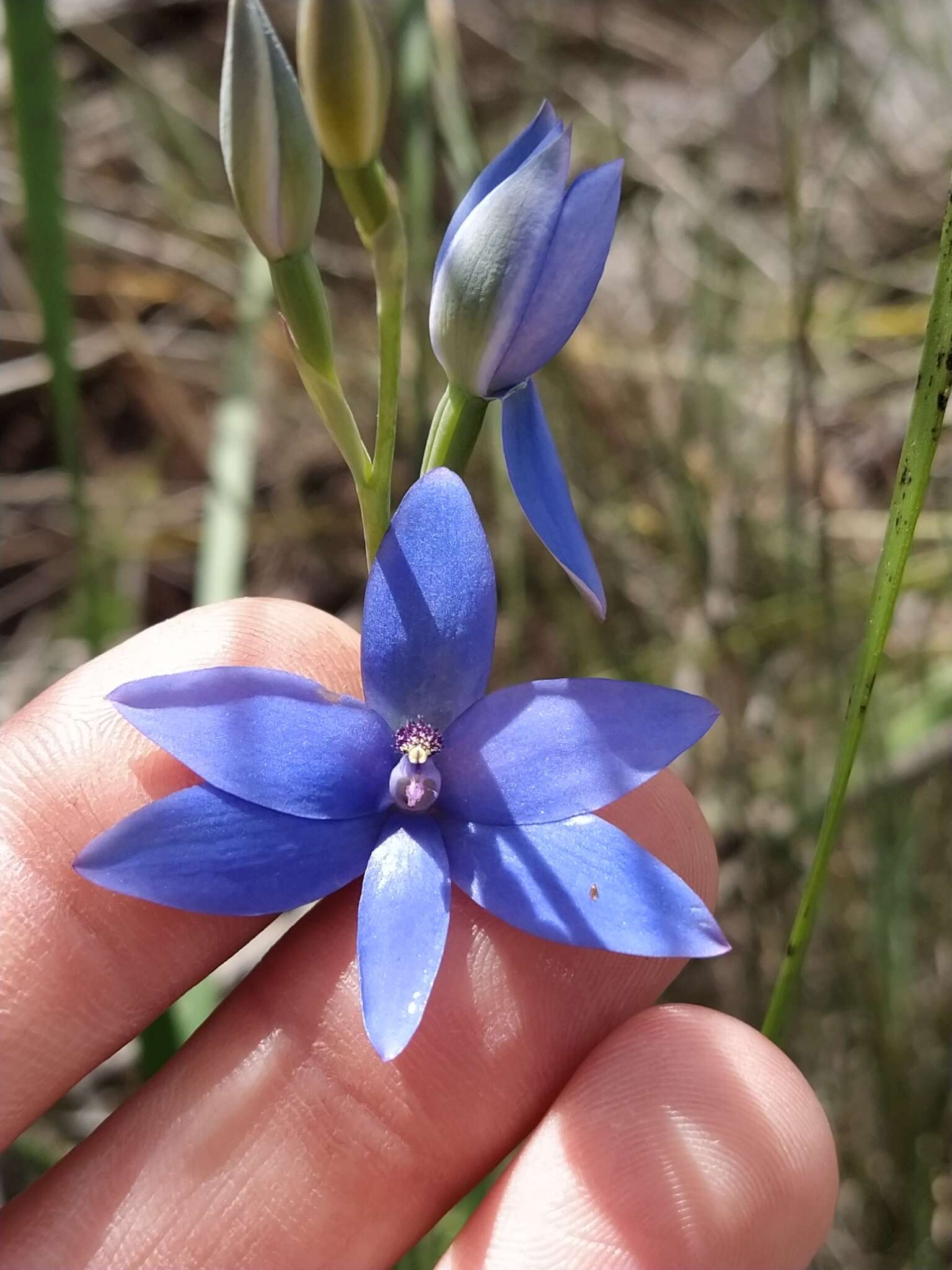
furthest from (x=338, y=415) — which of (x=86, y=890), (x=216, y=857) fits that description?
(x=86, y=890)

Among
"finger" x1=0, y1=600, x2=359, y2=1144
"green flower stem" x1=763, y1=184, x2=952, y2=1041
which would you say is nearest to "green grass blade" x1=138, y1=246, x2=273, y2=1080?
"finger" x1=0, y1=600, x2=359, y2=1144

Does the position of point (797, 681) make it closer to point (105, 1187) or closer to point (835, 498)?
point (835, 498)

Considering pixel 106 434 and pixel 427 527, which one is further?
pixel 106 434

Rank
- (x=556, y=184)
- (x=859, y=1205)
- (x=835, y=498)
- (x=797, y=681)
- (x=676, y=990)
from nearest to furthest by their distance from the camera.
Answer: (x=556, y=184) → (x=859, y=1205) → (x=676, y=990) → (x=797, y=681) → (x=835, y=498)

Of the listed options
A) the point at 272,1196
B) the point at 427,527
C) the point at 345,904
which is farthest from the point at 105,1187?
the point at 427,527

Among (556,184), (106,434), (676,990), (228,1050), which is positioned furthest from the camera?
(106,434)

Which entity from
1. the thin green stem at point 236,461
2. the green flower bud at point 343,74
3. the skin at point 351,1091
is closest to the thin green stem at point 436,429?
the green flower bud at point 343,74

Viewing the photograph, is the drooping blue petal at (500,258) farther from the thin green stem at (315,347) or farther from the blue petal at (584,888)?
the blue petal at (584,888)

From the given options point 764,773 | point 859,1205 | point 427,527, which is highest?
point 427,527
